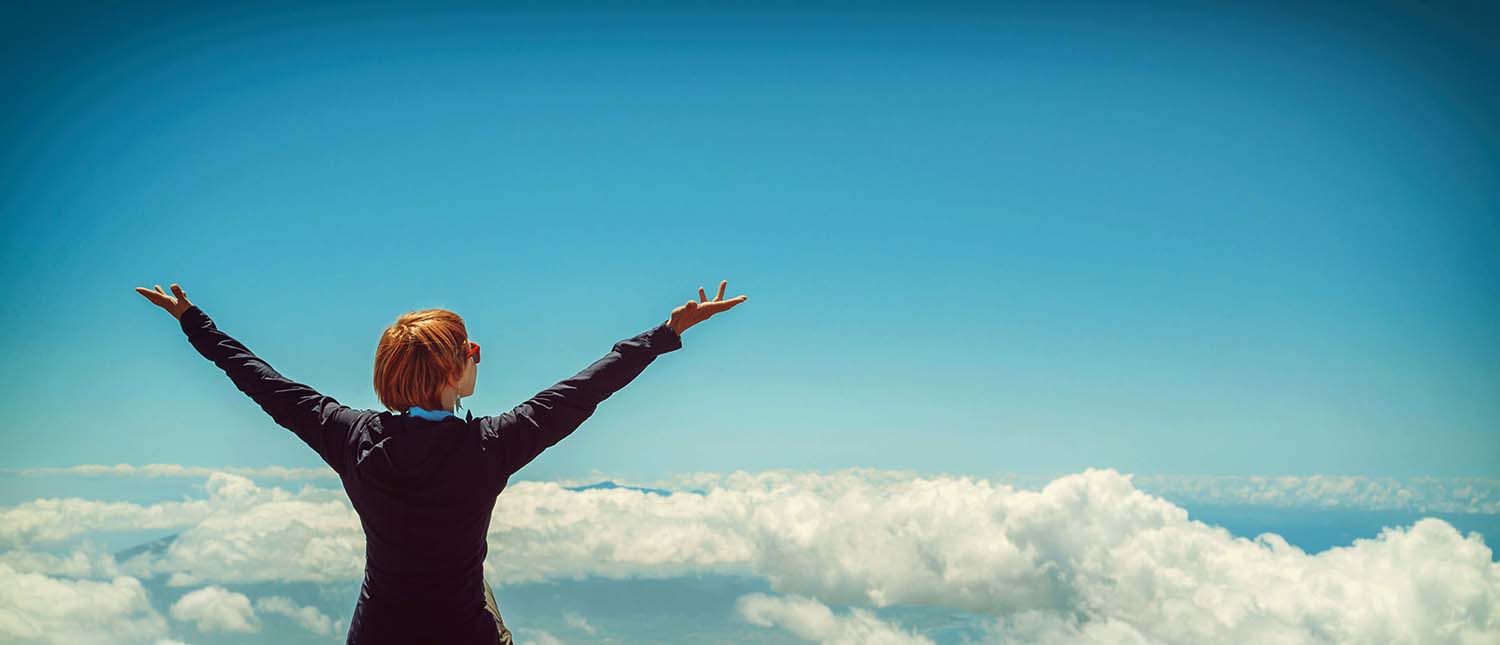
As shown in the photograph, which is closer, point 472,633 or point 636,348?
point 472,633

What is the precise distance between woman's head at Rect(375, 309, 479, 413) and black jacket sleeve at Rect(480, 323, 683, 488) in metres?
0.15

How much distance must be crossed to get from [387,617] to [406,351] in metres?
0.76

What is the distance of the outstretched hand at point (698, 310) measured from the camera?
312 centimetres

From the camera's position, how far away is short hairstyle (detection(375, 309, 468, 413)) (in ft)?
8.49

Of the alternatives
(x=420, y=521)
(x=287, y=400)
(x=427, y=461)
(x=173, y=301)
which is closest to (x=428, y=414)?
(x=427, y=461)

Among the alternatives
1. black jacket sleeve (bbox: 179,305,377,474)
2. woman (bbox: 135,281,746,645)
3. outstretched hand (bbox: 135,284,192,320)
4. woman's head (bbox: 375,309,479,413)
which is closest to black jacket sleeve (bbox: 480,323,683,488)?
woman (bbox: 135,281,746,645)

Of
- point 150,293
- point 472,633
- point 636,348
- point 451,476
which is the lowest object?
point 472,633

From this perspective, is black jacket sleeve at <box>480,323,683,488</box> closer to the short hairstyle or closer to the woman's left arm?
the short hairstyle

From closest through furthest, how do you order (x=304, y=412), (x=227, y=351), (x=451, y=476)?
1. (x=451, y=476)
2. (x=304, y=412)
3. (x=227, y=351)

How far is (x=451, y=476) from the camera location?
255 cm

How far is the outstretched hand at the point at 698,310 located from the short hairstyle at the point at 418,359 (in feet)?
2.40

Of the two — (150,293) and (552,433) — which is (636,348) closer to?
(552,433)

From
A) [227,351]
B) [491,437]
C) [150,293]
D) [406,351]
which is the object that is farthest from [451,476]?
[150,293]

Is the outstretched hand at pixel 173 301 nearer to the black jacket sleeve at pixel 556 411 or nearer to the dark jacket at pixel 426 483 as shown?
the dark jacket at pixel 426 483
